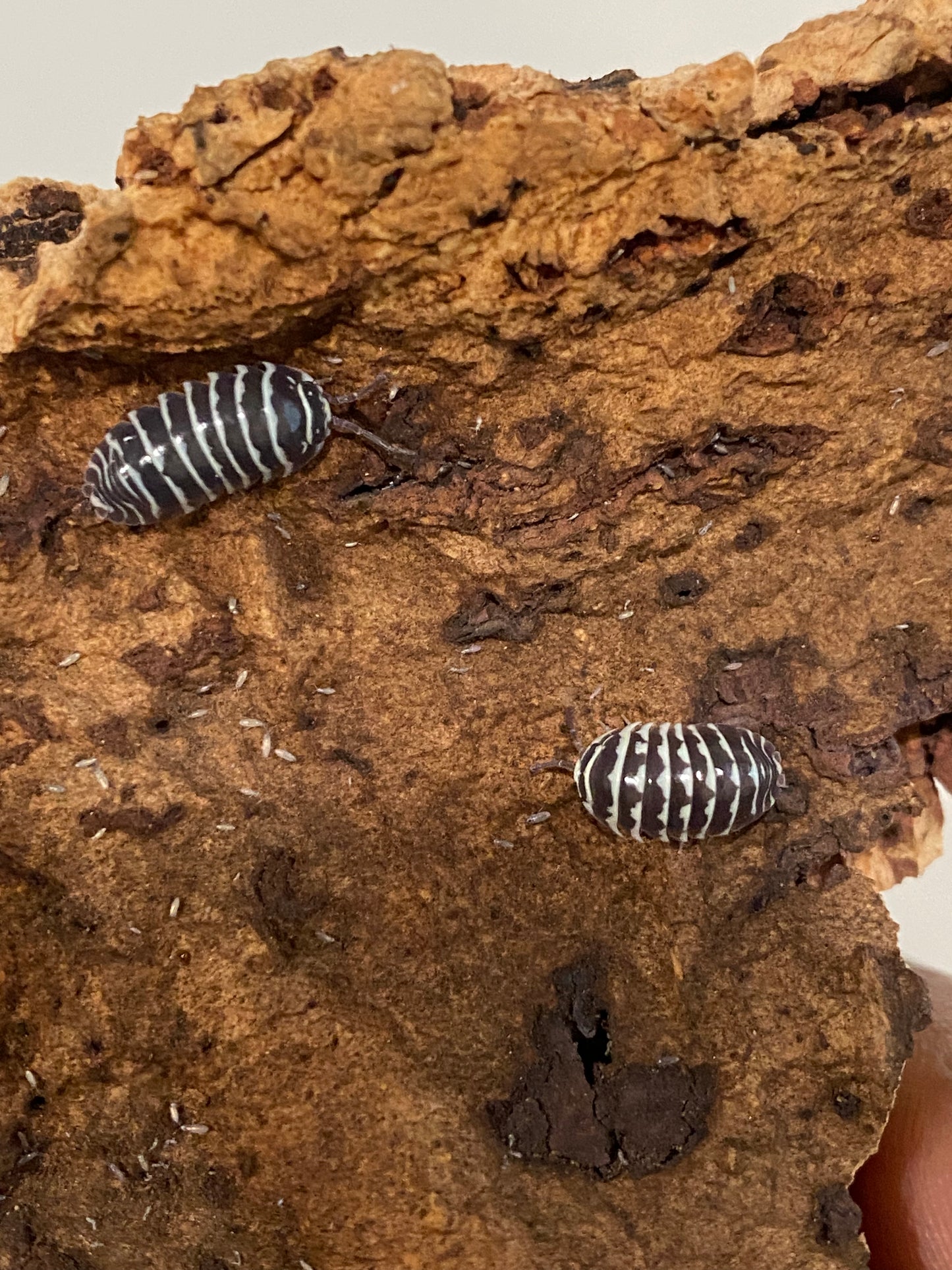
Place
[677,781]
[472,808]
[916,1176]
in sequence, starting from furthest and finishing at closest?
1. [916,1176]
2. [472,808]
3. [677,781]

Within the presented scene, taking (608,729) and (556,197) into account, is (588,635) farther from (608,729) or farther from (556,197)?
(556,197)

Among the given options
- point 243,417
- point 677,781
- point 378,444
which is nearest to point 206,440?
point 243,417

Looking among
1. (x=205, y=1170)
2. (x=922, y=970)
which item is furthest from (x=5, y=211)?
(x=922, y=970)

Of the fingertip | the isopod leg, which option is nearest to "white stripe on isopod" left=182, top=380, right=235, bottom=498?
the isopod leg

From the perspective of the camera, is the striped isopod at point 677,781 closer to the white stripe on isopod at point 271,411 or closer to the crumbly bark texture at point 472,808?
the crumbly bark texture at point 472,808

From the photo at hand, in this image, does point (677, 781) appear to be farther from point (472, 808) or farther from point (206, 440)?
point (206, 440)

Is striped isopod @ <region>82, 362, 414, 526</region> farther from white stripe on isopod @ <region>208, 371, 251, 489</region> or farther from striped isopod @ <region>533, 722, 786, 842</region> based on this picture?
striped isopod @ <region>533, 722, 786, 842</region>

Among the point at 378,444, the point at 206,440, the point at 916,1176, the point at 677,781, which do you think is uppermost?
the point at 206,440

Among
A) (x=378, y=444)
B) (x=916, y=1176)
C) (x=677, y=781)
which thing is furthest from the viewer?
(x=916, y=1176)
